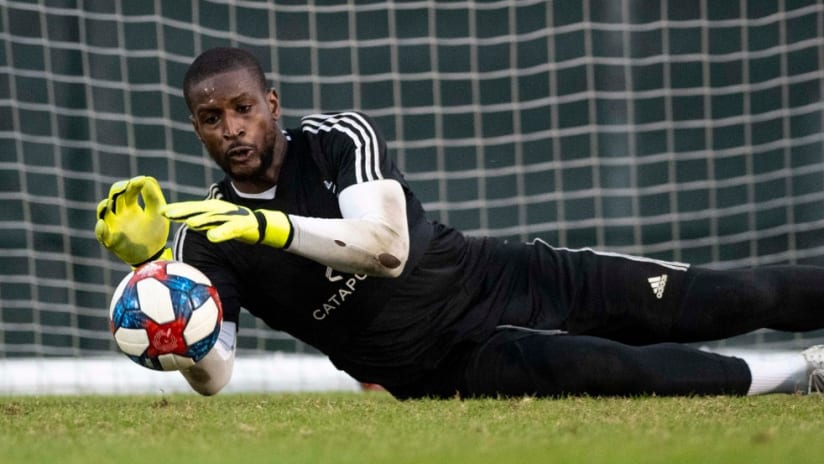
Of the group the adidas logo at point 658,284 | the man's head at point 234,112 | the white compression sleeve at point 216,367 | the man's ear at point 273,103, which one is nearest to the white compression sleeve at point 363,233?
the man's head at point 234,112

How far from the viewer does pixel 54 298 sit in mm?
9500

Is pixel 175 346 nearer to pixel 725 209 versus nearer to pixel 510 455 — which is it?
pixel 510 455

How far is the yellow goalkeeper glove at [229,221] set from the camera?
4.72m

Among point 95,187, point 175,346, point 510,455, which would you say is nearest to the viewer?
point 510,455

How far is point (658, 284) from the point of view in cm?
582

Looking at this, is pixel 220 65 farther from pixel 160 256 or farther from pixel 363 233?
pixel 363 233

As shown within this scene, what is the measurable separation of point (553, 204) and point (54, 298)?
336 cm

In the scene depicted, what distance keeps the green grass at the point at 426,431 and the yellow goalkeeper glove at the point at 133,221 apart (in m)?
0.61

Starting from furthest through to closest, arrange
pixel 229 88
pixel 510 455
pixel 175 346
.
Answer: pixel 229 88
pixel 175 346
pixel 510 455

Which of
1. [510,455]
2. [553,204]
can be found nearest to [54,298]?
[553,204]

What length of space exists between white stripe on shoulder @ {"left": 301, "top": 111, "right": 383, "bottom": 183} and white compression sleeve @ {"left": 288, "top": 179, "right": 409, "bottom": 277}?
0.20ft

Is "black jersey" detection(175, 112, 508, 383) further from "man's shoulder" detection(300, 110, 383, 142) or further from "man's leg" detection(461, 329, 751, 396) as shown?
"man's leg" detection(461, 329, 751, 396)

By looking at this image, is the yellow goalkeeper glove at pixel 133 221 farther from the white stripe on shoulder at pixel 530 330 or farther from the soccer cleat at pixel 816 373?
the soccer cleat at pixel 816 373

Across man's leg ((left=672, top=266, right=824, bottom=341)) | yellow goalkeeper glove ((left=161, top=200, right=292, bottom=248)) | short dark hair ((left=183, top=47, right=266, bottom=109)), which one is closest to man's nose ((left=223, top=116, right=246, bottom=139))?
short dark hair ((left=183, top=47, right=266, bottom=109))
